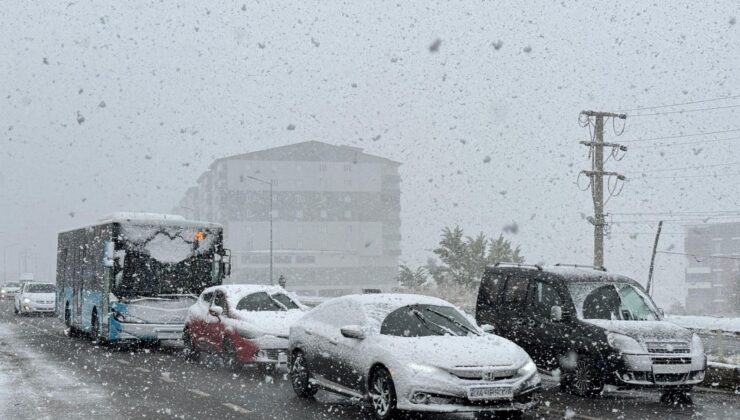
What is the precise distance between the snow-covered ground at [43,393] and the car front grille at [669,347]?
6633 millimetres

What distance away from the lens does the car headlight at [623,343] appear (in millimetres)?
11375

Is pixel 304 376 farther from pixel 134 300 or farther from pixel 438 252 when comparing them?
pixel 438 252

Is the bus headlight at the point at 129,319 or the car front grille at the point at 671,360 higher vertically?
the car front grille at the point at 671,360

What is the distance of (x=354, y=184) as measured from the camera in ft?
424

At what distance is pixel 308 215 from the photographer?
127000 millimetres

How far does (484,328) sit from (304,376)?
2.46 m

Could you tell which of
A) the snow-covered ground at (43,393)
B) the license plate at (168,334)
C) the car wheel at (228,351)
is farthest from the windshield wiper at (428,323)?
the license plate at (168,334)


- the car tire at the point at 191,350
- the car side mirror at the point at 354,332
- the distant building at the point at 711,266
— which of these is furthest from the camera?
the distant building at the point at 711,266

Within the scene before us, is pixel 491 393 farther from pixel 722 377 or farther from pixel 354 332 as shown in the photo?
pixel 722 377

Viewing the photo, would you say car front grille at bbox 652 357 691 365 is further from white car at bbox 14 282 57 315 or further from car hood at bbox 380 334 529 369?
white car at bbox 14 282 57 315

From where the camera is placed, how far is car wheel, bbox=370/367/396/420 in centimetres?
955

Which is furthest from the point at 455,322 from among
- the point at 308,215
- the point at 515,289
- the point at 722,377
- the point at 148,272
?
the point at 308,215

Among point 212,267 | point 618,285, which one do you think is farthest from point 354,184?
point 618,285

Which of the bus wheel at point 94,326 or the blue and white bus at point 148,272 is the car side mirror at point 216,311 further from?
the bus wheel at point 94,326
